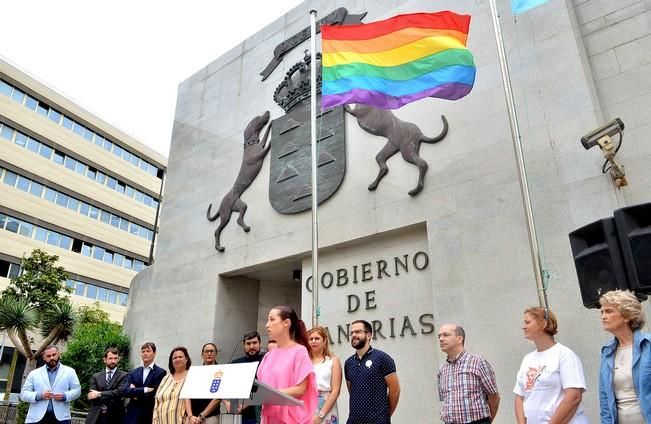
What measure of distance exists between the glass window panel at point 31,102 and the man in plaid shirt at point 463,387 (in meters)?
37.1

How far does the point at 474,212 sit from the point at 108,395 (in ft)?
17.6

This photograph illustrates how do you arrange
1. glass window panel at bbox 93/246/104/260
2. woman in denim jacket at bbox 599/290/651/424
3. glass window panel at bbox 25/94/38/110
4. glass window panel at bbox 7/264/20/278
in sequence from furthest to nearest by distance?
glass window panel at bbox 93/246/104/260 < glass window panel at bbox 25/94/38/110 < glass window panel at bbox 7/264/20/278 < woman in denim jacket at bbox 599/290/651/424

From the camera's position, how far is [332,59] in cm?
768

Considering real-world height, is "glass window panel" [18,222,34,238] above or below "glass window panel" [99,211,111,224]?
below

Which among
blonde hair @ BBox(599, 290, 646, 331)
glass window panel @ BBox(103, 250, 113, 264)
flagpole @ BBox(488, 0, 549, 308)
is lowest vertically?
blonde hair @ BBox(599, 290, 646, 331)

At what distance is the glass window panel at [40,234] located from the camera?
32728mm

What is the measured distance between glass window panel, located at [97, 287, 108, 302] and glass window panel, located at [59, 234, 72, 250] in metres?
3.88

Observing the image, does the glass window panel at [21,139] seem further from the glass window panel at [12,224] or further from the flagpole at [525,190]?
the flagpole at [525,190]

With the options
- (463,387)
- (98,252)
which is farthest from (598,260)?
(98,252)

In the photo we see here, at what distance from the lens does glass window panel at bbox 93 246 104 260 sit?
37.0m

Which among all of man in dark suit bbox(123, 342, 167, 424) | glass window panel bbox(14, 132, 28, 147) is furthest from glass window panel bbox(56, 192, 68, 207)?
man in dark suit bbox(123, 342, 167, 424)

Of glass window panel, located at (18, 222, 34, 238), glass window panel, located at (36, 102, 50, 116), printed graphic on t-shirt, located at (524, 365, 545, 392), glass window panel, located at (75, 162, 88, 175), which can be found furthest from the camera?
glass window panel, located at (75, 162, 88, 175)

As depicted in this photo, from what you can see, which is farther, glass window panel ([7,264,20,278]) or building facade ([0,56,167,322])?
building facade ([0,56,167,322])

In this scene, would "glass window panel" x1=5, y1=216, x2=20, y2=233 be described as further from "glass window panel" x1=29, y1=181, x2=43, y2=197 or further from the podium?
the podium
